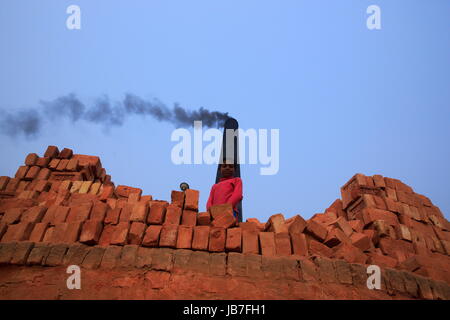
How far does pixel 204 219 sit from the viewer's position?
4828 mm

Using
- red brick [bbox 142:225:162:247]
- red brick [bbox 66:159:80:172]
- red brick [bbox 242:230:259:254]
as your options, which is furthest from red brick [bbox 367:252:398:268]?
red brick [bbox 66:159:80:172]

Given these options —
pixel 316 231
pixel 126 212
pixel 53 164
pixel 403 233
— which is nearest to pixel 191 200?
pixel 126 212

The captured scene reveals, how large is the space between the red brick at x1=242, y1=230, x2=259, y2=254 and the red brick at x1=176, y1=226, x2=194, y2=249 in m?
0.64

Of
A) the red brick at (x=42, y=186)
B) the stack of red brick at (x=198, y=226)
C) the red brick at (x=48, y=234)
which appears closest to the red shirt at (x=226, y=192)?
the stack of red brick at (x=198, y=226)

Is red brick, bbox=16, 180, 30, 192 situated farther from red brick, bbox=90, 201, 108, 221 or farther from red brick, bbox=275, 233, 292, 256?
red brick, bbox=275, 233, 292, 256

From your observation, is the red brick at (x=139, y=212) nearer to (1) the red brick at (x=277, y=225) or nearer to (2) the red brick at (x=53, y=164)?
(1) the red brick at (x=277, y=225)

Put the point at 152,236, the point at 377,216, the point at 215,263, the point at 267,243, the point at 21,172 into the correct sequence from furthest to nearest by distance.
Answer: the point at 21,172 → the point at 377,216 → the point at 267,243 → the point at 152,236 → the point at 215,263

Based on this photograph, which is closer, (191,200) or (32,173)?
(191,200)

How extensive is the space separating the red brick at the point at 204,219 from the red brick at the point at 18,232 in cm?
211

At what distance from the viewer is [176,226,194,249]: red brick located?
4461 millimetres

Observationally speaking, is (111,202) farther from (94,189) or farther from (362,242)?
(362,242)

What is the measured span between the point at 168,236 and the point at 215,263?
0.66 meters

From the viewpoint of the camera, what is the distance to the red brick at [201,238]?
445 centimetres
